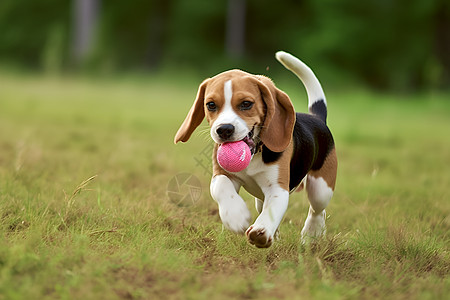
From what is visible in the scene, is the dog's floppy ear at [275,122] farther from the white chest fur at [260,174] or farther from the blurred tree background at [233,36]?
the blurred tree background at [233,36]

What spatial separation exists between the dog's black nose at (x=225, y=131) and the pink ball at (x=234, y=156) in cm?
5

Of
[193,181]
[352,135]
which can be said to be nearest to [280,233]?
[193,181]

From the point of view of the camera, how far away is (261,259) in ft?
10.8

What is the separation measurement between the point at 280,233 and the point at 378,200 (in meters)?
1.73

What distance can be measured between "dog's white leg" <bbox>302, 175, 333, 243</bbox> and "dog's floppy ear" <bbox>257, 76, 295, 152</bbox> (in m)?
0.69

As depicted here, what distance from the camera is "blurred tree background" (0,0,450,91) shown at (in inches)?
894

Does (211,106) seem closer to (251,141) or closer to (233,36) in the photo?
(251,141)

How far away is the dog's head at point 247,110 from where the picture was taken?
324 cm

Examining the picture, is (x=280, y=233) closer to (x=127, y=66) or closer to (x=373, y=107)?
(x=373, y=107)

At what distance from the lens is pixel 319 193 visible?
394 cm

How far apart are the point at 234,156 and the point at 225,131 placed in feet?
0.49

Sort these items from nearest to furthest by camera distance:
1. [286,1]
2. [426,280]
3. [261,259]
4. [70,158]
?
1. [426,280]
2. [261,259]
3. [70,158]
4. [286,1]

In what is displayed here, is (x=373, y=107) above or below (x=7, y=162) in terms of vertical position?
below

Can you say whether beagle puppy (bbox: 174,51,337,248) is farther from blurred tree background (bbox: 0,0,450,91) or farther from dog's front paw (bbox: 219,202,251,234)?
blurred tree background (bbox: 0,0,450,91)
